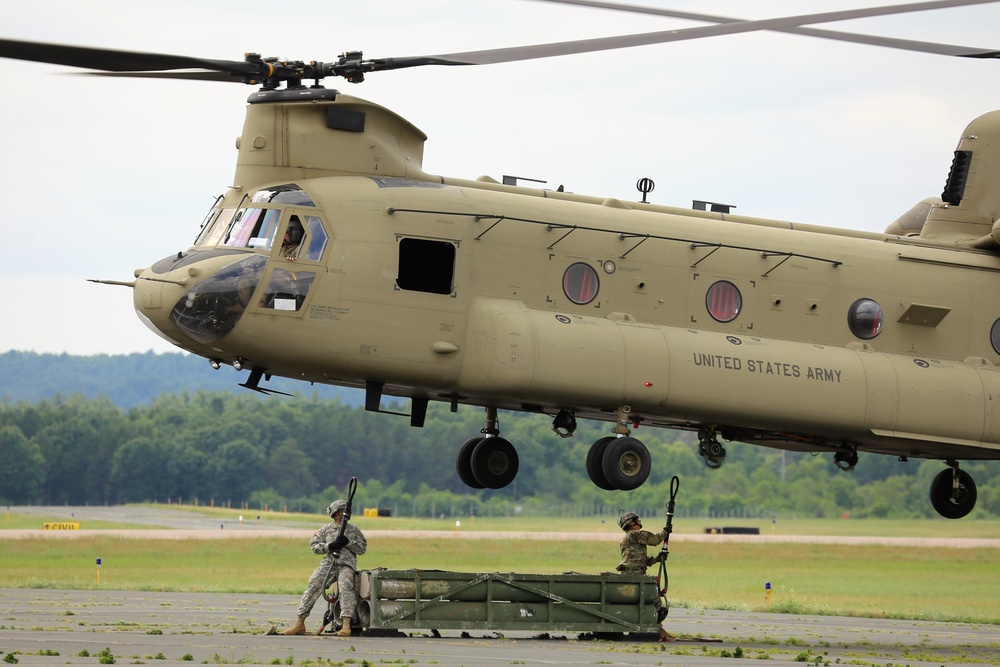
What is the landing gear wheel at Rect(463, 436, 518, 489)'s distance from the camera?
23.5m

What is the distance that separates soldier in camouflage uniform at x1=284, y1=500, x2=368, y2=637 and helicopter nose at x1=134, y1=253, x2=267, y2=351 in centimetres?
318

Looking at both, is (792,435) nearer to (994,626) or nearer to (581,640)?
(581,640)

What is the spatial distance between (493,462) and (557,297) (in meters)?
3.10

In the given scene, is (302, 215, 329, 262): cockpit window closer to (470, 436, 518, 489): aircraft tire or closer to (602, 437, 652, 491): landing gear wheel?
(470, 436, 518, 489): aircraft tire

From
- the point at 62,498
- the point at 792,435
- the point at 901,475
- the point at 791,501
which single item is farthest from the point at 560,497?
the point at 792,435

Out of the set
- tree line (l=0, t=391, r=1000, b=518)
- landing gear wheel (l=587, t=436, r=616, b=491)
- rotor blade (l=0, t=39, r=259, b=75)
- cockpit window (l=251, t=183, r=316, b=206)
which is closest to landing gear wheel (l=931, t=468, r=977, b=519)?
landing gear wheel (l=587, t=436, r=616, b=491)

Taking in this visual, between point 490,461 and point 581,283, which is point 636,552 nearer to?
point 490,461

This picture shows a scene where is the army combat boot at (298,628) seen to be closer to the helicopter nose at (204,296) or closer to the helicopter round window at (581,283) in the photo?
the helicopter nose at (204,296)

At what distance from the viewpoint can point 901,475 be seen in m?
103

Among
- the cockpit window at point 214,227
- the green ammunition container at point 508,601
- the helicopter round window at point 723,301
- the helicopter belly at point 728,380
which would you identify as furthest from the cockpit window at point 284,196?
the helicopter round window at point 723,301

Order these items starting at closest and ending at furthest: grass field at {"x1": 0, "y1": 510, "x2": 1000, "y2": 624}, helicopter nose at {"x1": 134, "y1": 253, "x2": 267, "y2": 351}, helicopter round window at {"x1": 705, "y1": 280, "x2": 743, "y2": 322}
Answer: helicopter nose at {"x1": 134, "y1": 253, "x2": 267, "y2": 351} → helicopter round window at {"x1": 705, "y1": 280, "x2": 743, "y2": 322} → grass field at {"x1": 0, "y1": 510, "x2": 1000, "y2": 624}

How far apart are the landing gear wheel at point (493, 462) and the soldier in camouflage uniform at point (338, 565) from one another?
2.17 metres

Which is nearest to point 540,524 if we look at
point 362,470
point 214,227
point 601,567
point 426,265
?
point 362,470

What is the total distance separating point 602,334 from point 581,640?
15.4 ft
